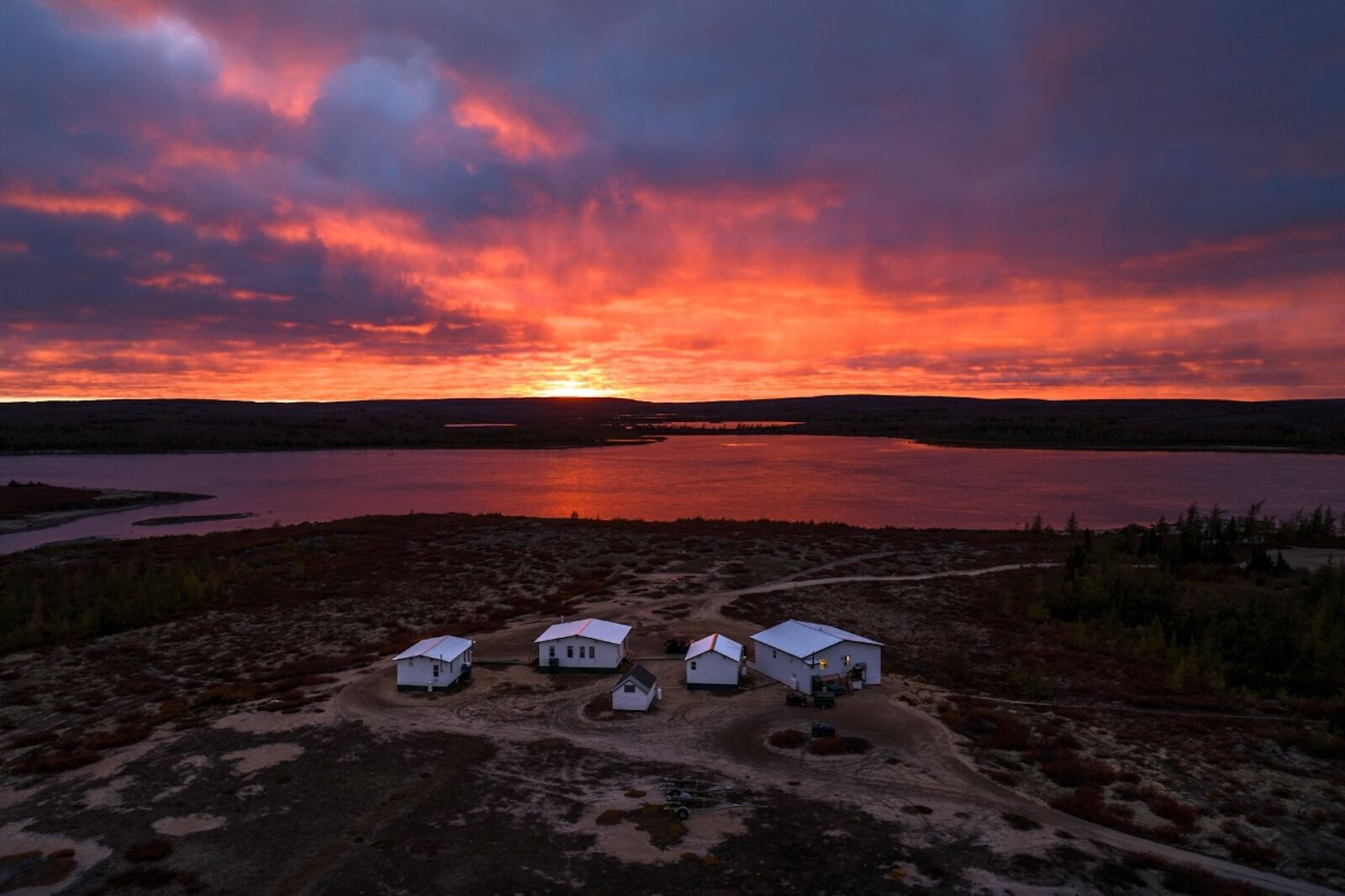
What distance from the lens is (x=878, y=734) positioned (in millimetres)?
31141

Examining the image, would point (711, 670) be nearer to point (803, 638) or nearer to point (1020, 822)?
point (803, 638)

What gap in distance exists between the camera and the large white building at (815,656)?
36000 mm

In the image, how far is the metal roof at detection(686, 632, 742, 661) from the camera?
121 feet

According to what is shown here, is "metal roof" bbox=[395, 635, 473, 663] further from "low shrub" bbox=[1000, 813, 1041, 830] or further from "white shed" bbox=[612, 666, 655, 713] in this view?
"low shrub" bbox=[1000, 813, 1041, 830]

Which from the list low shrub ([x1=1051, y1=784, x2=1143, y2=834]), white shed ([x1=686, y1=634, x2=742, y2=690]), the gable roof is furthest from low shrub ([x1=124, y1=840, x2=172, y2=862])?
low shrub ([x1=1051, y1=784, x2=1143, y2=834])

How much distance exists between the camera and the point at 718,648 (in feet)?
121

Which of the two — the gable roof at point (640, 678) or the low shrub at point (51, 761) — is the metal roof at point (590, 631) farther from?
the low shrub at point (51, 761)

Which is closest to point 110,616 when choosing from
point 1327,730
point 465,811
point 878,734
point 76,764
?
point 76,764

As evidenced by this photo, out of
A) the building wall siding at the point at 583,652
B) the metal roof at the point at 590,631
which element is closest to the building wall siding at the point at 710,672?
the building wall siding at the point at 583,652

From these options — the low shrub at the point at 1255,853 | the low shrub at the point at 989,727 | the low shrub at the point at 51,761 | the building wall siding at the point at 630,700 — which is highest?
the building wall siding at the point at 630,700

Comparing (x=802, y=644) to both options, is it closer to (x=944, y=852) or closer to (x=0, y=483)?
(x=944, y=852)

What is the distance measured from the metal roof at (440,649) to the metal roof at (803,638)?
15049 mm

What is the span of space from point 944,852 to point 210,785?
24.8 m

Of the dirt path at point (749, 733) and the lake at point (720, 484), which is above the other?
the lake at point (720, 484)
